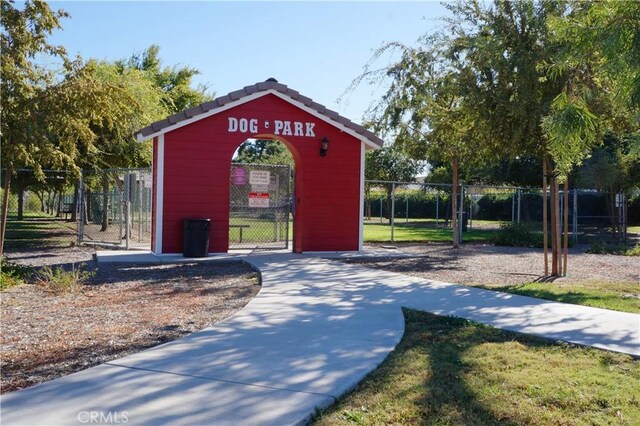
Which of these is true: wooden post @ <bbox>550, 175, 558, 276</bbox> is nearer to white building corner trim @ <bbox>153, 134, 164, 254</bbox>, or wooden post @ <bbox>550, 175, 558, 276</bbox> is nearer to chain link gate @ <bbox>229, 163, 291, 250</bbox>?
chain link gate @ <bbox>229, 163, 291, 250</bbox>

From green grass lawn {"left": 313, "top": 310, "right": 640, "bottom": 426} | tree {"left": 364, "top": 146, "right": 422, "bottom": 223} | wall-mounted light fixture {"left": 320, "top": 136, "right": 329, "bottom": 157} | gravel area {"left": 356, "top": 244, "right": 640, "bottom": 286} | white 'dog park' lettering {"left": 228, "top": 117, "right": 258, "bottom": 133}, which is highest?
tree {"left": 364, "top": 146, "right": 422, "bottom": 223}

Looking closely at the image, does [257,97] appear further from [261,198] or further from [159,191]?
[159,191]

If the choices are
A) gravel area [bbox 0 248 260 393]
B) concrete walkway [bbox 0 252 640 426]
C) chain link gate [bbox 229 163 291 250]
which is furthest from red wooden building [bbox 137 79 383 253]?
concrete walkway [bbox 0 252 640 426]

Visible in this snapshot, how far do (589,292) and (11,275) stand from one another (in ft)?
33.8

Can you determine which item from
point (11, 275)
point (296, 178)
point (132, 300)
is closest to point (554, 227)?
point (296, 178)

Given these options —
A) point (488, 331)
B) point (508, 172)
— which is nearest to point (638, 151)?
point (488, 331)

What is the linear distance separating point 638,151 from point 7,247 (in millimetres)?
18322

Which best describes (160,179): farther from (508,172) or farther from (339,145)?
(508,172)

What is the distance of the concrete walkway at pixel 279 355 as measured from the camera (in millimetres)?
4316

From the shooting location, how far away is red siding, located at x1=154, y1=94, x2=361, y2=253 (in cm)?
Result: 1466

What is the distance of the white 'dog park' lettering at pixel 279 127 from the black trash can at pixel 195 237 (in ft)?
8.50

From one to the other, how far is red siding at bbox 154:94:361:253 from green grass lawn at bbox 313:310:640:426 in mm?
9251

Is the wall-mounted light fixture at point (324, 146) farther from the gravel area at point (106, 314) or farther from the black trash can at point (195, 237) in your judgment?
the gravel area at point (106, 314)

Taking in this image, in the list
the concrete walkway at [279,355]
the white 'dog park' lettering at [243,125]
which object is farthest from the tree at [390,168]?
the concrete walkway at [279,355]
